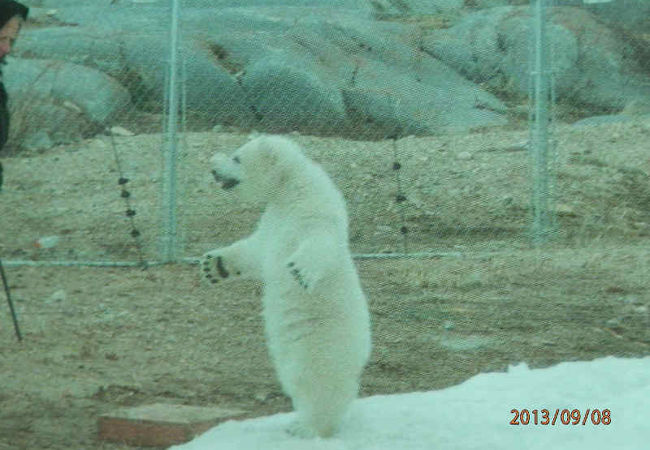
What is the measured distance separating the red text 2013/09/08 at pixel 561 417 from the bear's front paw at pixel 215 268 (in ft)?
4.78

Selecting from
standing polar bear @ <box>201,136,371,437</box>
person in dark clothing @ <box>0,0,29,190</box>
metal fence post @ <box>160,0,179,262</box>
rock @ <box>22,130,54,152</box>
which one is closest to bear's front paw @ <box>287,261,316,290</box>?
standing polar bear @ <box>201,136,371,437</box>

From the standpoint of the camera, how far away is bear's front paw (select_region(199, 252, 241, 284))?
457cm

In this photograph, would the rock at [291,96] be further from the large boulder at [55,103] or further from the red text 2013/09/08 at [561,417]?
the red text 2013/09/08 at [561,417]

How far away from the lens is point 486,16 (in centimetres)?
1186

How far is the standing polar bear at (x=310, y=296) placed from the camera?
13.1 ft

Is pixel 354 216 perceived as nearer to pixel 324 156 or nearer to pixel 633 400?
pixel 324 156

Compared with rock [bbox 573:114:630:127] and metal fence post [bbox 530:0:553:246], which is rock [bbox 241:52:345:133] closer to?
metal fence post [bbox 530:0:553:246]

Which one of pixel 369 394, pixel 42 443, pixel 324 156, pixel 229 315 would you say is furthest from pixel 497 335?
pixel 324 156

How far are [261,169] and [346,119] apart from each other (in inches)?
223

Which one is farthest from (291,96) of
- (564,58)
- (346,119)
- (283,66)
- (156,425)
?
(156,425)

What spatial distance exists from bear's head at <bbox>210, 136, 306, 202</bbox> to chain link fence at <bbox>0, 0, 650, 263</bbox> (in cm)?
367

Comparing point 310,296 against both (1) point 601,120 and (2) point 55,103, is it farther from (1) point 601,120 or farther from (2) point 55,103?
(1) point 601,120

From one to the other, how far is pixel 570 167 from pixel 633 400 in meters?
5.71

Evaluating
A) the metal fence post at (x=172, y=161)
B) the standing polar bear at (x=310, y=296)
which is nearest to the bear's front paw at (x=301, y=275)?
the standing polar bear at (x=310, y=296)
